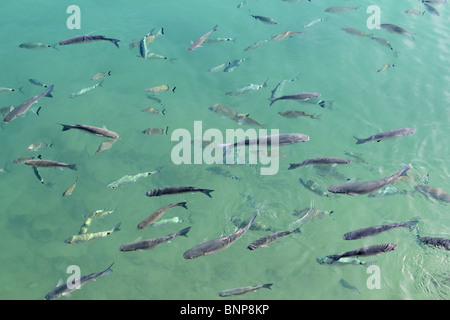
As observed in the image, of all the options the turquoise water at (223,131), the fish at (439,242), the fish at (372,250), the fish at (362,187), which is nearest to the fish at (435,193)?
the turquoise water at (223,131)

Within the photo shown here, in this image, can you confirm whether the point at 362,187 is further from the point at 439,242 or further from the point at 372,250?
the point at 439,242

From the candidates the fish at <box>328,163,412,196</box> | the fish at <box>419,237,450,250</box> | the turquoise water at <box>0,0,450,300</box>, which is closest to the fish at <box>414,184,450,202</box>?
the turquoise water at <box>0,0,450,300</box>

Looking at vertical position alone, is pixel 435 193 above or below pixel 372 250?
below

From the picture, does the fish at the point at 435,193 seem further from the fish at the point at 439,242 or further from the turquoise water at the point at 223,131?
the fish at the point at 439,242

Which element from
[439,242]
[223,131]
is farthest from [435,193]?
[223,131]

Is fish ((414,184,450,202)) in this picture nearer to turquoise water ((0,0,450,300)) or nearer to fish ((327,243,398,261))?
turquoise water ((0,0,450,300))

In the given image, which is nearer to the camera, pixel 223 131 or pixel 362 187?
pixel 362 187

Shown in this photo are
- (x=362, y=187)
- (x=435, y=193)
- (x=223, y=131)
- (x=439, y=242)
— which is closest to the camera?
(x=439, y=242)
